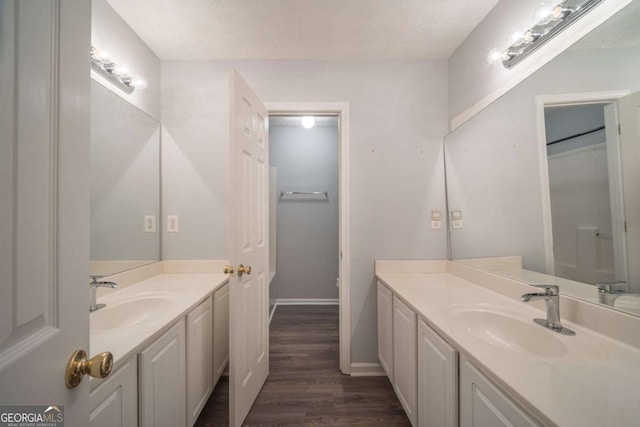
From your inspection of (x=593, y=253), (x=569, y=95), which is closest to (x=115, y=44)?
(x=569, y=95)

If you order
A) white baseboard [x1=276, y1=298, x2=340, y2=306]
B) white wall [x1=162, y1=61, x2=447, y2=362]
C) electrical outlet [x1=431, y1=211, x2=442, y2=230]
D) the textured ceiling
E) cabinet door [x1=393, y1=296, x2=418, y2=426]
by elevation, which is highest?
the textured ceiling

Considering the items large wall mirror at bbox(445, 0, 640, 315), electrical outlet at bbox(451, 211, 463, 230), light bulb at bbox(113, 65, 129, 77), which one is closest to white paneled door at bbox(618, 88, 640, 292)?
large wall mirror at bbox(445, 0, 640, 315)

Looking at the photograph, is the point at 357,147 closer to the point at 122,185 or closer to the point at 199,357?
the point at 122,185

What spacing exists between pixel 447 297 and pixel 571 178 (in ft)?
2.57

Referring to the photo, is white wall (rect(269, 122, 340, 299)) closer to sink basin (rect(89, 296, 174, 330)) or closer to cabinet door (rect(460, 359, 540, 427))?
sink basin (rect(89, 296, 174, 330))

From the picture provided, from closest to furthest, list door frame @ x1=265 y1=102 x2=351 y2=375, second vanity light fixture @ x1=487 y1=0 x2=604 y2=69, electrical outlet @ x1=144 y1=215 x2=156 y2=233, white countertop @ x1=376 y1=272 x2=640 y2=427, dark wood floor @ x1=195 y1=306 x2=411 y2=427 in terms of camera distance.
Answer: white countertop @ x1=376 y1=272 x2=640 y2=427
second vanity light fixture @ x1=487 y1=0 x2=604 y2=69
dark wood floor @ x1=195 y1=306 x2=411 y2=427
electrical outlet @ x1=144 y1=215 x2=156 y2=233
door frame @ x1=265 y1=102 x2=351 y2=375

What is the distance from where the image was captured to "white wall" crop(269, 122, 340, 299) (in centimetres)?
336

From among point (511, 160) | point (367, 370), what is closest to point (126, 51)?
point (511, 160)

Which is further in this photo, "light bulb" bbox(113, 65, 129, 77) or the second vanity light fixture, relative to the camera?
"light bulb" bbox(113, 65, 129, 77)

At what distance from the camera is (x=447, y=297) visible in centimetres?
133

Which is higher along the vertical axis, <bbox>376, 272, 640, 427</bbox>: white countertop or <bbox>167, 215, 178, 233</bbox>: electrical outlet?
<bbox>167, 215, 178, 233</bbox>: electrical outlet

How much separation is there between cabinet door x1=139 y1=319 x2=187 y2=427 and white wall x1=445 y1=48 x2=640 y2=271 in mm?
1803

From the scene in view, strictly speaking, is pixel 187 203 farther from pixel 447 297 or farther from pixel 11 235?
pixel 447 297

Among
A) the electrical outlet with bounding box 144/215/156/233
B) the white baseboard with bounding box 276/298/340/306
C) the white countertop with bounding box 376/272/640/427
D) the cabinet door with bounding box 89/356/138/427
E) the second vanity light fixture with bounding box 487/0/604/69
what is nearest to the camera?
the white countertop with bounding box 376/272/640/427
